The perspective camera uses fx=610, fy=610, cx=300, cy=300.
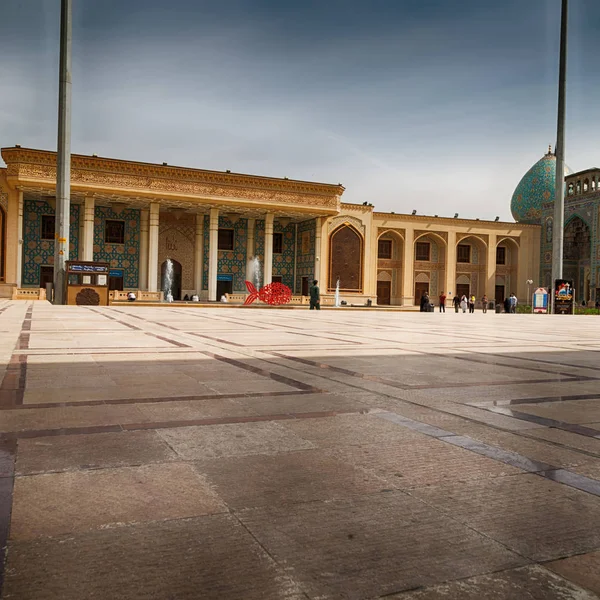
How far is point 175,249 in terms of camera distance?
31.8 m

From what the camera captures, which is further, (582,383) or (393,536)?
(582,383)

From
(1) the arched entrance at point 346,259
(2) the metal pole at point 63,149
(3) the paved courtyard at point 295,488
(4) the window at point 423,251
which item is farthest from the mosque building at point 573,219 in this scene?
(3) the paved courtyard at point 295,488

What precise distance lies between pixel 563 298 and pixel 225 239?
17625mm

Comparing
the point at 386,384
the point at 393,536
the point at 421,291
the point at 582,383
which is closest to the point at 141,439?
the point at 393,536

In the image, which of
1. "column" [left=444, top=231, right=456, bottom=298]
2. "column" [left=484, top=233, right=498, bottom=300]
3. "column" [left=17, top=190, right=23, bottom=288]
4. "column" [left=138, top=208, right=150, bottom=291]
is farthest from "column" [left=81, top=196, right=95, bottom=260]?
"column" [left=484, top=233, right=498, bottom=300]

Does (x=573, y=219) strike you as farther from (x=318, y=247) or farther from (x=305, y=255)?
(x=305, y=255)

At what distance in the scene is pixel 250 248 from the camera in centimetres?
3284

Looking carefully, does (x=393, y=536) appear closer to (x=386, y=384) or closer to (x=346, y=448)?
(x=346, y=448)

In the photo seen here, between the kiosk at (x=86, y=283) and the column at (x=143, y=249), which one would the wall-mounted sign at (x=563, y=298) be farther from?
the column at (x=143, y=249)

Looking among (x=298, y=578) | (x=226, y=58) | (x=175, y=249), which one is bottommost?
(x=298, y=578)

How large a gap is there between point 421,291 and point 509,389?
34.0 metres

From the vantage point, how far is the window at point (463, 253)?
124 ft

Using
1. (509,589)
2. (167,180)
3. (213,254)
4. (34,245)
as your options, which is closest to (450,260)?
(213,254)

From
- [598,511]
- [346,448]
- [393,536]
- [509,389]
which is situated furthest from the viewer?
[509,389]
